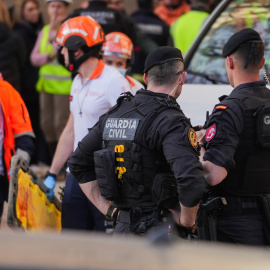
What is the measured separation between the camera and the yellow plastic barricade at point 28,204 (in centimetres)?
510

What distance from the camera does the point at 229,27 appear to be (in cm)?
671

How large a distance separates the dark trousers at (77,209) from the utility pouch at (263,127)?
162 cm

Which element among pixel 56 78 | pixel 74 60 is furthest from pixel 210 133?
pixel 56 78

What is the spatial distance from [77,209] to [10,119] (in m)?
0.72

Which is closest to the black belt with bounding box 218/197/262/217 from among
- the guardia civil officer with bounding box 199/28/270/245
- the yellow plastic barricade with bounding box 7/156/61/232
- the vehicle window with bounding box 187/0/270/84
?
the guardia civil officer with bounding box 199/28/270/245

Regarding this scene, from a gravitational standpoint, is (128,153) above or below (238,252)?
above

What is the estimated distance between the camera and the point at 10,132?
5.53 metres

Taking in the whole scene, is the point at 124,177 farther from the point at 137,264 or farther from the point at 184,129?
the point at 137,264

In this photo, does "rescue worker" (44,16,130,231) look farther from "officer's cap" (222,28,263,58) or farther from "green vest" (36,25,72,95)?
"green vest" (36,25,72,95)

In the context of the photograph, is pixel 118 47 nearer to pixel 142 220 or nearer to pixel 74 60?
pixel 74 60

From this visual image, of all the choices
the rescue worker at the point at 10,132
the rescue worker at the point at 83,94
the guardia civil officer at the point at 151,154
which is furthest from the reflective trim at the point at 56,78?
the guardia civil officer at the point at 151,154

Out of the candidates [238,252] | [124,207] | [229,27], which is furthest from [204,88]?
[238,252]

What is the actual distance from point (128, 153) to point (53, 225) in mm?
1716

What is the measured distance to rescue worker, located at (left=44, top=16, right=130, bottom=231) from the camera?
564 centimetres
